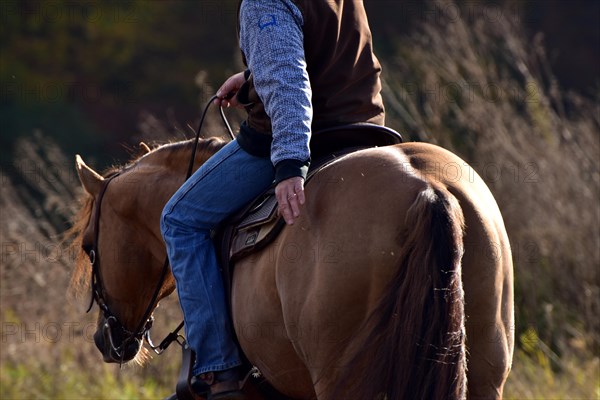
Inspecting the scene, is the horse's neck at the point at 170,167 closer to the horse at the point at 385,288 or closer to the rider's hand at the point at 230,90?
the rider's hand at the point at 230,90

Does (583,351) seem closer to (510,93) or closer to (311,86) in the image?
(510,93)

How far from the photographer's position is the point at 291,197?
9.57 feet

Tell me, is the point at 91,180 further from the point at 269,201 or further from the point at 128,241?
the point at 269,201

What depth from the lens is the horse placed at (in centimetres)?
254

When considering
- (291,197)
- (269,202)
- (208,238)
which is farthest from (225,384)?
(291,197)

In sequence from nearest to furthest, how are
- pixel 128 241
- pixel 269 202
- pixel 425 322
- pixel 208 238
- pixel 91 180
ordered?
pixel 425 322 → pixel 269 202 → pixel 208 238 → pixel 128 241 → pixel 91 180

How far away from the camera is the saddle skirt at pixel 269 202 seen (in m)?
3.17

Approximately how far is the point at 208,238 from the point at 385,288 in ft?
3.58

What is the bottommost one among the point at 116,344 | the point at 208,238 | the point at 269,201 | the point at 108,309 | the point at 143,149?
the point at 116,344

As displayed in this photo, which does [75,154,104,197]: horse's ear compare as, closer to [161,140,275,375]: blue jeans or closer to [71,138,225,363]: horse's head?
[71,138,225,363]: horse's head

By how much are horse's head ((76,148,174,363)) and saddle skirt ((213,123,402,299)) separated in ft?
2.74

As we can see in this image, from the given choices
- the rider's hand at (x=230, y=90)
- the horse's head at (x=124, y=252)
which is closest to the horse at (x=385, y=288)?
the rider's hand at (x=230, y=90)

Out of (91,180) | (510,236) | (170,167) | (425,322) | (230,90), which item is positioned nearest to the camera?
(425,322)

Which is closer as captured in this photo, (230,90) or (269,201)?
(269,201)
